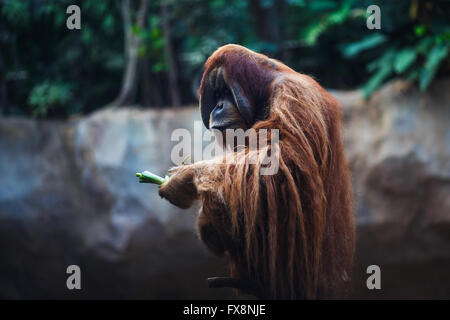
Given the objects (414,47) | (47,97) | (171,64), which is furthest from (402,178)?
(47,97)

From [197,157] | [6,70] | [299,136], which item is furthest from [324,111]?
[6,70]

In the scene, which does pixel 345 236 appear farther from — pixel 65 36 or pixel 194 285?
pixel 65 36

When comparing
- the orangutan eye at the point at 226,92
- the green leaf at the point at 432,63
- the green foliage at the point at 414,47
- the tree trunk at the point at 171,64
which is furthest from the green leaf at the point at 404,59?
the orangutan eye at the point at 226,92

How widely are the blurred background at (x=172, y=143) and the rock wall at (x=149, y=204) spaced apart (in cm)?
1

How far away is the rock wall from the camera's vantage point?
4.52 m

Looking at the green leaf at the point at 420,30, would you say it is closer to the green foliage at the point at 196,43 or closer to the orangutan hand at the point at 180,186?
the green foliage at the point at 196,43

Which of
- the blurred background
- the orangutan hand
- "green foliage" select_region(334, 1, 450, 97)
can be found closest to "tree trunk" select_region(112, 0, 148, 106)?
the blurred background

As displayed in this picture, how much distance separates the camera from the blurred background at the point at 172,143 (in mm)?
4531

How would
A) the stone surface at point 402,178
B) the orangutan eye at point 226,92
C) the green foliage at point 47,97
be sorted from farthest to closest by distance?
the green foliage at point 47,97 → the stone surface at point 402,178 → the orangutan eye at point 226,92

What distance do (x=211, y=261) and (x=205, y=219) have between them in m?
3.02

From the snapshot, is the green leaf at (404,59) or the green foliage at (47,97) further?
the green foliage at (47,97)

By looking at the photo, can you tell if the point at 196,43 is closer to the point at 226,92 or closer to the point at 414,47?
the point at 414,47

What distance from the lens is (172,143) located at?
189 inches

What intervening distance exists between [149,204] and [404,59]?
2.85 meters
